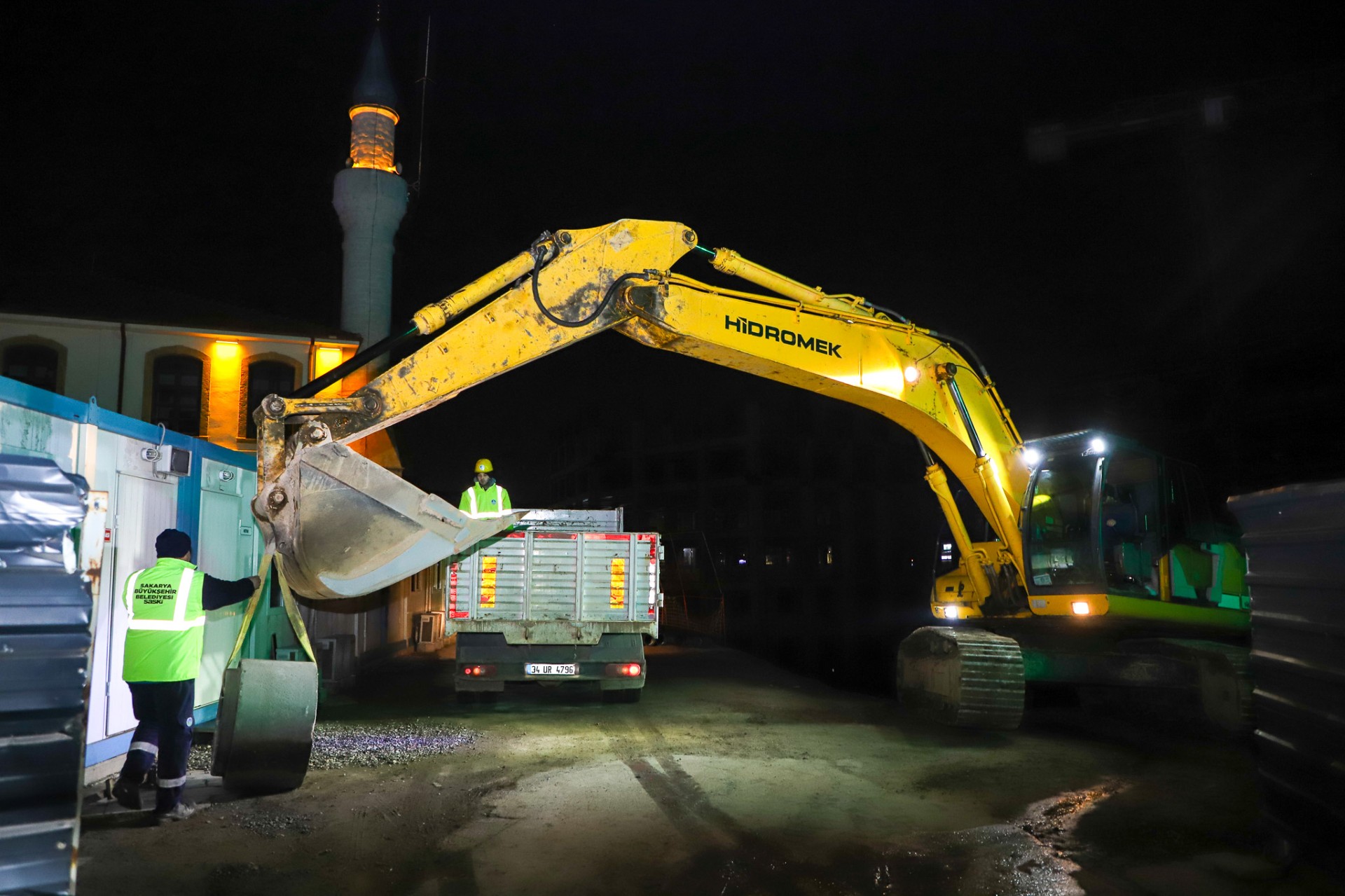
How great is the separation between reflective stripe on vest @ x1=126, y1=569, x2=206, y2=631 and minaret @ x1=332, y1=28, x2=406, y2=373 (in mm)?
23199

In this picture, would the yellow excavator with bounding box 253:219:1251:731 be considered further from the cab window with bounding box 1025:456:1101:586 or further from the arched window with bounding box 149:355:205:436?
the arched window with bounding box 149:355:205:436

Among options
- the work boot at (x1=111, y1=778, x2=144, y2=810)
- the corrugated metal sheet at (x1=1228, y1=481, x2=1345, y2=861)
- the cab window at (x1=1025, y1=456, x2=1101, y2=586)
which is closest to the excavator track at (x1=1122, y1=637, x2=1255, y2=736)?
the cab window at (x1=1025, y1=456, x2=1101, y2=586)

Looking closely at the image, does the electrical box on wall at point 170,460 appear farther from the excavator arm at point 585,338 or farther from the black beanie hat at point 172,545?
the excavator arm at point 585,338

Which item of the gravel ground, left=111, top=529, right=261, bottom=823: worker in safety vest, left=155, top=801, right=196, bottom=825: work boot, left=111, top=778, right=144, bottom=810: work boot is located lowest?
the gravel ground

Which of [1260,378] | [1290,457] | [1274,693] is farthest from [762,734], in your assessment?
[1260,378]

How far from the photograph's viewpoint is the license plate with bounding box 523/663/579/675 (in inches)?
424

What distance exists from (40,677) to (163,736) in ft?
12.8

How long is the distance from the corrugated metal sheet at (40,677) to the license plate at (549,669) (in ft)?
26.6

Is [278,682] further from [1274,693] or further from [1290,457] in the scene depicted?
[1290,457]

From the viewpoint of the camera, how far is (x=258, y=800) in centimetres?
655

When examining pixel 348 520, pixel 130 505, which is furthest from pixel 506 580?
pixel 348 520

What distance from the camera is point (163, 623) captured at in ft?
20.0

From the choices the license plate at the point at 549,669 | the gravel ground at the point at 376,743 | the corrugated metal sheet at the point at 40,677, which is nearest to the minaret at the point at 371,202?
the license plate at the point at 549,669

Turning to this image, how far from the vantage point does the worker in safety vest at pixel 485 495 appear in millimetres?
10992
